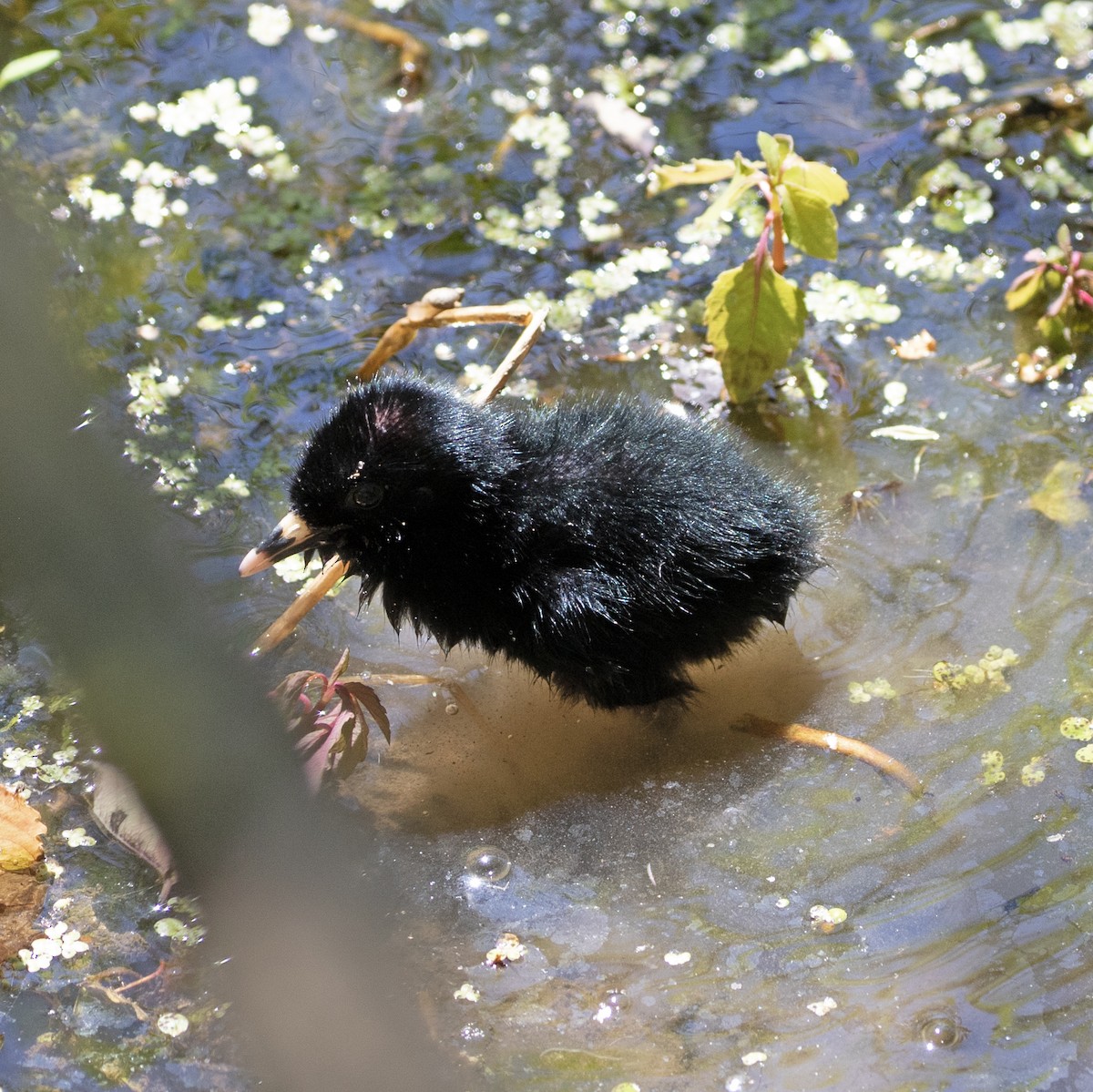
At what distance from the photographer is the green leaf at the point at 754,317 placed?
3.79 meters

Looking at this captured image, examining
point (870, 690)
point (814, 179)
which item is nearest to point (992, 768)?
point (870, 690)

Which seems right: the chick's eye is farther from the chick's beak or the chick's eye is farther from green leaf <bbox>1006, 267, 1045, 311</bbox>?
green leaf <bbox>1006, 267, 1045, 311</bbox>

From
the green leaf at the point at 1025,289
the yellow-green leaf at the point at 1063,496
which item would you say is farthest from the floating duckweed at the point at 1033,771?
the green leaf at the point at 1025,289

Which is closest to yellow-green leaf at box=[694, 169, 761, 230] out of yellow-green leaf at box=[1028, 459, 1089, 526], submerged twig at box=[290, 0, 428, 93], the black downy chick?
the black downy chick

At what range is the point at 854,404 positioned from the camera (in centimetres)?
404

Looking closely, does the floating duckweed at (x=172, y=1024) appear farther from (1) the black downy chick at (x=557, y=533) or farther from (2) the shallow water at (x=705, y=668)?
(1) the black downy chick at (x=557, y=533)

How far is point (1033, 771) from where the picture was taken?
308 centimetres

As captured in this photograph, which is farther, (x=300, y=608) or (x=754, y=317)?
(x=754, y=317)

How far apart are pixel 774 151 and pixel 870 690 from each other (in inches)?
62.9

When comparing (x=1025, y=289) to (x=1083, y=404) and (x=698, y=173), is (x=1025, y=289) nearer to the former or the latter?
(x=1083, y=404)

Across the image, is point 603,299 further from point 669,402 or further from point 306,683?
point 306,683

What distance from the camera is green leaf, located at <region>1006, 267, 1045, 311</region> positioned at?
13.3 ft

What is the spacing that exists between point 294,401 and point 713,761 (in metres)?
1.88

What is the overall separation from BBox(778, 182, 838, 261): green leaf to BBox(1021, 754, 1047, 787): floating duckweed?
1.58 m
